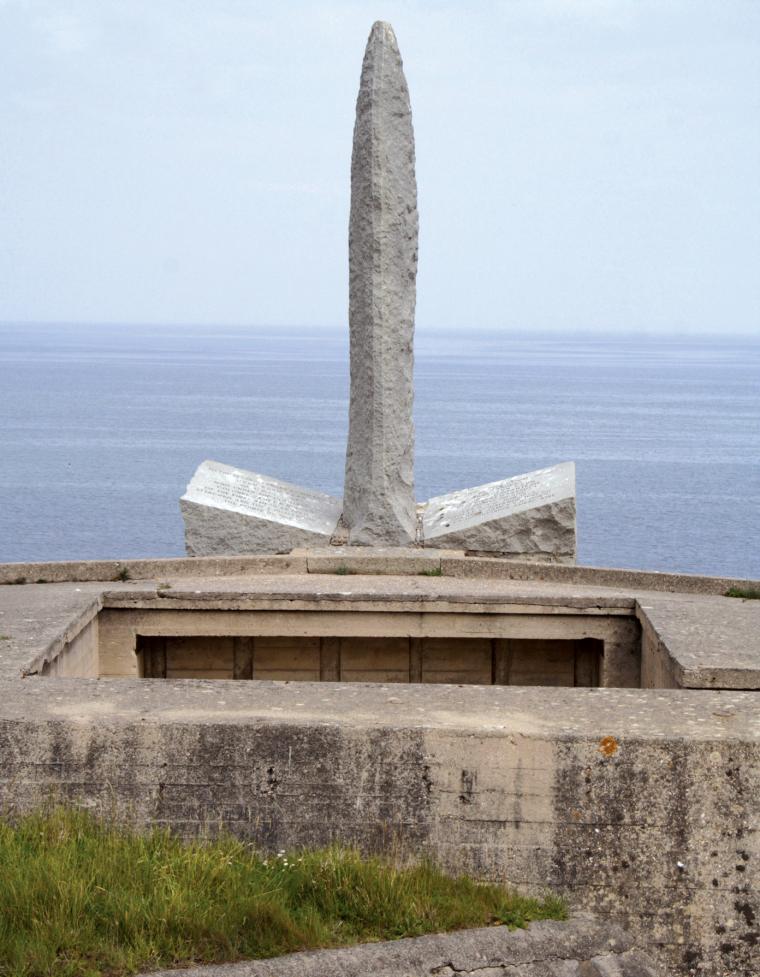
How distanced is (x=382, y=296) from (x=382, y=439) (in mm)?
1232

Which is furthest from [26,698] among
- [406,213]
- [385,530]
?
[406,213]

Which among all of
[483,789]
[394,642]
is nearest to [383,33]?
[394,642]

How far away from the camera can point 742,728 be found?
6105 mm

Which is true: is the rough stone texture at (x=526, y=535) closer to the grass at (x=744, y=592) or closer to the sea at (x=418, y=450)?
the grass at (x=744, y=592)

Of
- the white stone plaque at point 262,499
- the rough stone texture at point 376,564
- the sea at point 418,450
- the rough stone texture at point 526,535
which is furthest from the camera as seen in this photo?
the sea at point 418,450

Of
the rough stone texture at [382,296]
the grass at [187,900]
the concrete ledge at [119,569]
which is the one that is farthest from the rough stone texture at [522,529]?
the grass at [187,900]

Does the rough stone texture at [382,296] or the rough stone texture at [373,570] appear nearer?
the rough stone texture at [373,570]

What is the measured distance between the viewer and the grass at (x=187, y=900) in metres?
5.11

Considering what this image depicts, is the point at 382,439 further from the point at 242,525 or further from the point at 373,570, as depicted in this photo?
the point at 373,570

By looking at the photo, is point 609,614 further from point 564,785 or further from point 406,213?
point 406,213

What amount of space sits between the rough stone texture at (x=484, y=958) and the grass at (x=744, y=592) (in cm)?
470

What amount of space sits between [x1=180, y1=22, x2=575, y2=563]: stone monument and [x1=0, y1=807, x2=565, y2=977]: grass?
256 inches

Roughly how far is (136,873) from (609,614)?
4.64m

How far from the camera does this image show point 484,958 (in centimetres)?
533
